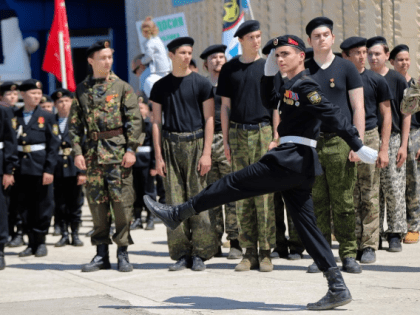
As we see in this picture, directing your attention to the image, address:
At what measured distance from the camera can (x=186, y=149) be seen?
24.2ft

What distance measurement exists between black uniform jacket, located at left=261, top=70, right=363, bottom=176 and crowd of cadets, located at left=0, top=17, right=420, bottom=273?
67 mm

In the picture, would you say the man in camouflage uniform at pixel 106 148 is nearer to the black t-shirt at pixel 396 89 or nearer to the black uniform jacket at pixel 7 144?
the black uniform jacket at pixel 7 144

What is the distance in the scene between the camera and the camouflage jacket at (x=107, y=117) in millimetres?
7449

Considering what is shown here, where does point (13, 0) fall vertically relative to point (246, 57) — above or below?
above

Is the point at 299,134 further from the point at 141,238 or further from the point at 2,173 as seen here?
the point at 141,238

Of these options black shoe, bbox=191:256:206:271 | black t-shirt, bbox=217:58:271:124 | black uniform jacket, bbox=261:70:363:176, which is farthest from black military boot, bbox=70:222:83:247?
black uniform jacket, bbox=261:70:363:176

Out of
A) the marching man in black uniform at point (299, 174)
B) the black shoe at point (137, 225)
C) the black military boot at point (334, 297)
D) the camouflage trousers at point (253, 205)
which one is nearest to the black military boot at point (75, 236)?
the black shoe at point (137, 225)

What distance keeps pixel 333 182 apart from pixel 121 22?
1503 centimetres

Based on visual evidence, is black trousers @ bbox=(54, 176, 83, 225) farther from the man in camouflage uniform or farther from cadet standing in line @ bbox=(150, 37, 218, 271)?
cadet standing in line @ bbox=(150, 37, 218, 271)

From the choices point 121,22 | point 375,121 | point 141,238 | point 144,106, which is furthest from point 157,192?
point 121,22

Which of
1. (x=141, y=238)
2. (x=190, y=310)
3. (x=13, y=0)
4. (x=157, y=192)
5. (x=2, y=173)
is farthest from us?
(x=13, y=0)

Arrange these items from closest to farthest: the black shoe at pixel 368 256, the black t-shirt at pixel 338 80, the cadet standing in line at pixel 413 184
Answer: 1. the black t-shirt at pixel 338 80
2. the black shoe at pixel 368 256
3. the cadet standing in line at pixel 413 184

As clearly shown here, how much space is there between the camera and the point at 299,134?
554 cm

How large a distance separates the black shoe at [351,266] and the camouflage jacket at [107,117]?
7.16 feet
